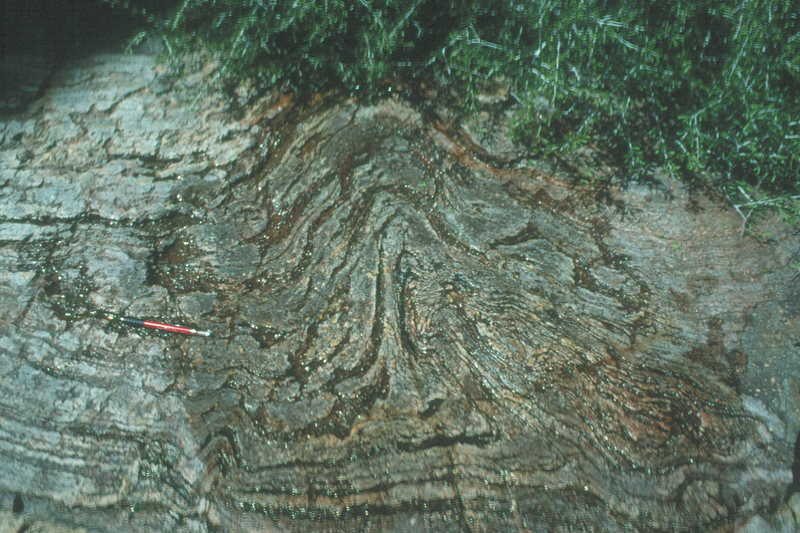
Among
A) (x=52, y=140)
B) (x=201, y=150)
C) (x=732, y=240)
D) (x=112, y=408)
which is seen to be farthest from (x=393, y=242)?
(x=52, y=140)

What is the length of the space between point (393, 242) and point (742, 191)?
1305 millimetres

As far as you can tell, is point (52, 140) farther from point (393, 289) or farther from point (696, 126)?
point (696, 126)

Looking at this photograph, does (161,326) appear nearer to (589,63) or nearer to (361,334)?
(361,334)

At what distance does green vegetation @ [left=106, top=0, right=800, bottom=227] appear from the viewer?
2.22 metres

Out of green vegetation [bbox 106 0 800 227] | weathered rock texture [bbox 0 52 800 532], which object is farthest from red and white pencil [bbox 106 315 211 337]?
green vegetation [bbox 106 0 800 227]

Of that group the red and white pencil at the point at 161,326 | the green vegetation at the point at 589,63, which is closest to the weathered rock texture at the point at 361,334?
the red and white pencil at the point at 161,326

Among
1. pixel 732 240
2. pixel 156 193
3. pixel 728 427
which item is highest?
pixel 156 193

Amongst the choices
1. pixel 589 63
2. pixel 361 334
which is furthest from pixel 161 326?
pixel 589 63

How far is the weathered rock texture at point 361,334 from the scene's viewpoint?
177 centimetres

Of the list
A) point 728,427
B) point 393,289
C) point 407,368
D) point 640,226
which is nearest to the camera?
point 728,427

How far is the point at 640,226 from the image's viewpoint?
2311mm

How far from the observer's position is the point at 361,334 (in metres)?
2.08

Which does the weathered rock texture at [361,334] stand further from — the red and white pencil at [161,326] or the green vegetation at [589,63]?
the green vegetation at [589,63]

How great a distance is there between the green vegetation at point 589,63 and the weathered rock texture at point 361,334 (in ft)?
0.54
